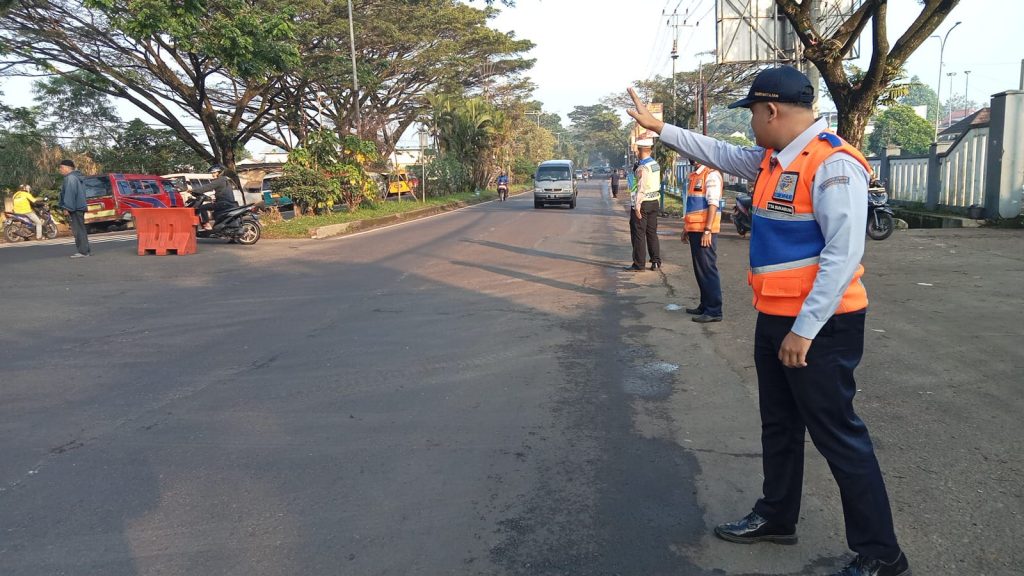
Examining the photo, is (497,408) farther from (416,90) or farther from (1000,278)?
(416,90)

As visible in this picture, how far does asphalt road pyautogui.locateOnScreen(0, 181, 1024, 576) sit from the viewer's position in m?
3.06

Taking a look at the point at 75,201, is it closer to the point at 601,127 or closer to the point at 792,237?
the point at 792,237

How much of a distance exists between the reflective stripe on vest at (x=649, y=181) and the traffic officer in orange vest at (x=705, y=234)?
203 cm

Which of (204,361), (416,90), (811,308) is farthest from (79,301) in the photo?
(416,90)

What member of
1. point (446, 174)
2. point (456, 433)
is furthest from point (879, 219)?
point (446, 174)

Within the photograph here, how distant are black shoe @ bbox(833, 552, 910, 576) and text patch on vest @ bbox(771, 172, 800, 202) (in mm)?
1362

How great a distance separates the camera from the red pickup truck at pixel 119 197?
21094 mm

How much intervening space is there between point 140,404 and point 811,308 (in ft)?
14.3

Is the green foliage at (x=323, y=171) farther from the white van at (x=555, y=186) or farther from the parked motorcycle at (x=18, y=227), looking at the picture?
the white van at (x=555, y=186)

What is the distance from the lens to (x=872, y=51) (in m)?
13.9

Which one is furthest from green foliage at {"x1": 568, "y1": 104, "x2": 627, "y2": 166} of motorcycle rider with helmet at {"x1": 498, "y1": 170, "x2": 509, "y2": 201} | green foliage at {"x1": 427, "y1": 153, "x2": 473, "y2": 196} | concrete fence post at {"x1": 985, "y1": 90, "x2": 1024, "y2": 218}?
concrete fence post at {"x1": 985, "y1": 90, "x2": 1024, "y2": 218}

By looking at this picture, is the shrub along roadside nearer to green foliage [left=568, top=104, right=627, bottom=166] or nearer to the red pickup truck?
the red pickup truck

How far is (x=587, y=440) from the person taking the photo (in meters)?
4.26

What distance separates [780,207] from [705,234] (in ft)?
16.7
